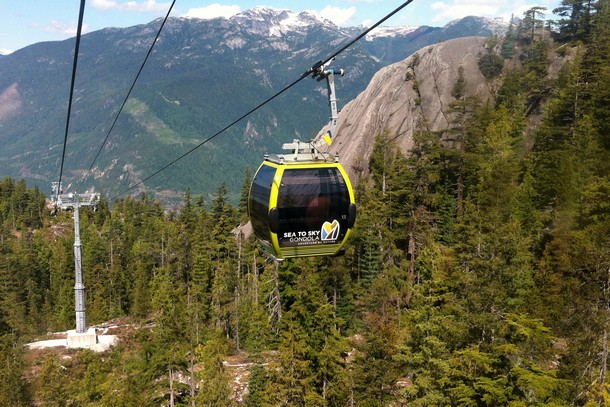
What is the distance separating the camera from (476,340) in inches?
796

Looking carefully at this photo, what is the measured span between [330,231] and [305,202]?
3.49ft

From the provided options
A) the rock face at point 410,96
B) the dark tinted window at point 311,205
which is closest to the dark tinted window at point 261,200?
the dark tinted window at point 311,205

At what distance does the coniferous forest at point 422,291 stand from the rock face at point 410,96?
3.07 m

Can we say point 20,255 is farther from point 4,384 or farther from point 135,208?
point 4,384

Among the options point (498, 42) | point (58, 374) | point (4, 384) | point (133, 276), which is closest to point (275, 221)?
point (58, 374)

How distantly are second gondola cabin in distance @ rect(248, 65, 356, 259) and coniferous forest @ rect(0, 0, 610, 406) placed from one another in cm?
836

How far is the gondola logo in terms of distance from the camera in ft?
41.1

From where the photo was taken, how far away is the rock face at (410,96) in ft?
221

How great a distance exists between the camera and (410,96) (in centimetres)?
7075

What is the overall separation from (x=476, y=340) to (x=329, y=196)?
1170 centimetres

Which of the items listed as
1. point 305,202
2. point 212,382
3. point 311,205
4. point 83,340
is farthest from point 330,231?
point 83,340

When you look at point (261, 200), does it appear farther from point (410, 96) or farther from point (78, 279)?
point (410, 96)

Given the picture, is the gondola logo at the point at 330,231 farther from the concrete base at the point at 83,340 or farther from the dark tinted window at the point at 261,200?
the concrete base at the point at 83,340

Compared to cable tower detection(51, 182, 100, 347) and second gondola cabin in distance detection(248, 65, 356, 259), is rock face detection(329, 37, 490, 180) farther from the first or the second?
second gondola cabin in distance detection(248, 65, 356, 259)
